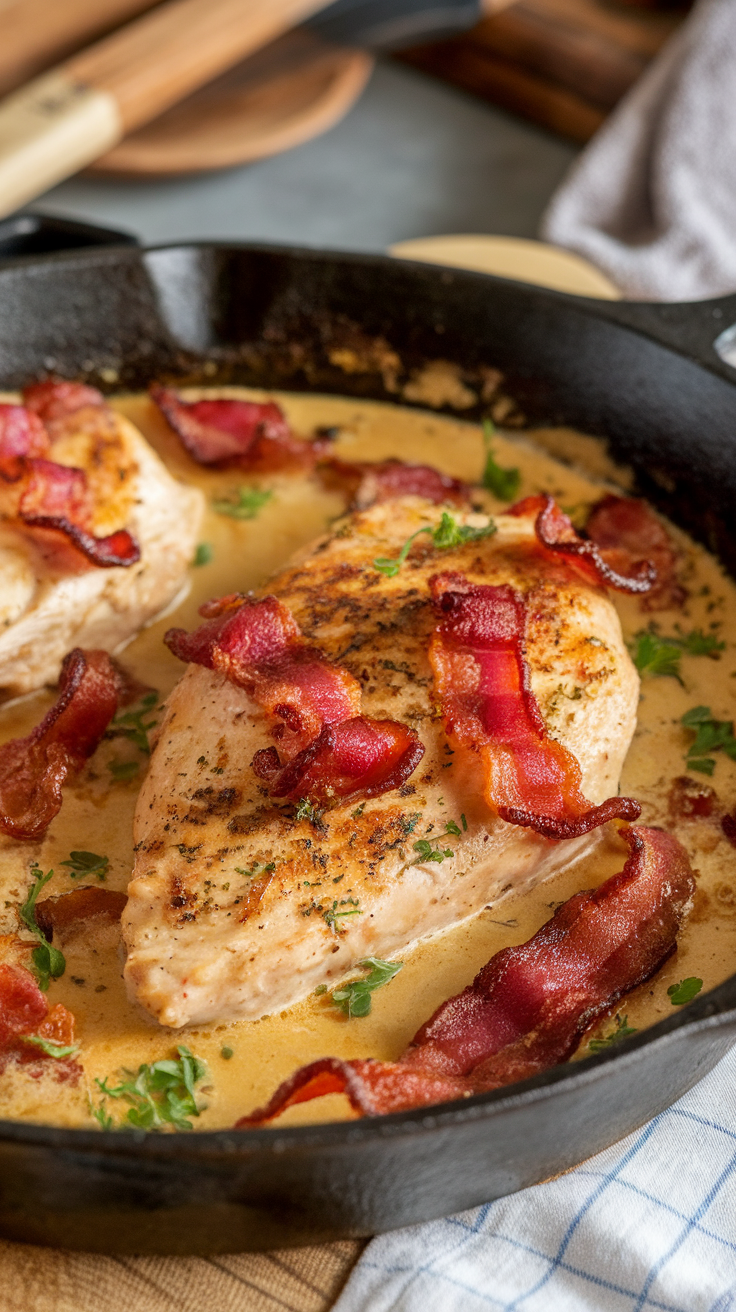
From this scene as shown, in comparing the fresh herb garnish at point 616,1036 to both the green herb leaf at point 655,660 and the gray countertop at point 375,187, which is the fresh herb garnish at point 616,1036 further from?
the gray countertop at point 375,187

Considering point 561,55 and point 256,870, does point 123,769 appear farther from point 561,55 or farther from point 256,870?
point 561,55

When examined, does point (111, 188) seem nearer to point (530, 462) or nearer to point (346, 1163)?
point (530, 462)

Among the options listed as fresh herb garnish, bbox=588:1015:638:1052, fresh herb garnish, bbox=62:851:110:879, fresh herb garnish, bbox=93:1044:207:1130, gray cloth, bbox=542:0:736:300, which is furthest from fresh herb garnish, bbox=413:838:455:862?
gray cloth, bbox=542:0:736:300

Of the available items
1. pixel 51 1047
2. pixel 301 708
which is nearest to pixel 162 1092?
pixel 51 1047

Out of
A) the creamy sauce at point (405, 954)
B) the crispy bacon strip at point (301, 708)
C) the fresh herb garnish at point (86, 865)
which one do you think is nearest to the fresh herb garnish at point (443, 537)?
the crispy bacon strip at point (301, 708)

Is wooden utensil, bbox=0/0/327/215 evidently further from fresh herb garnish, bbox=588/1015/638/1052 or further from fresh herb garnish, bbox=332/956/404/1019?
fresh herb garnish, bbox=588/1015/638/1052

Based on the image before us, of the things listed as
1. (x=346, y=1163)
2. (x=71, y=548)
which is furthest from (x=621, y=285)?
→ (x=346, y=1163)
